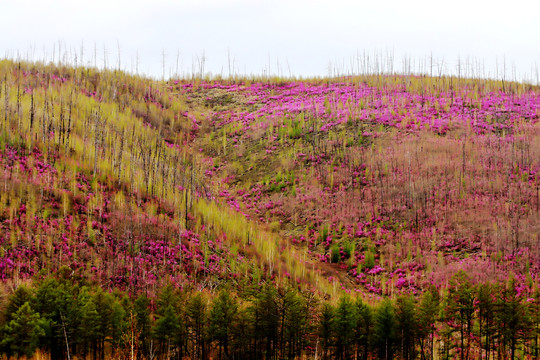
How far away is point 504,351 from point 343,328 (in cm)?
620

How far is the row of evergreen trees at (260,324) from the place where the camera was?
570 inches

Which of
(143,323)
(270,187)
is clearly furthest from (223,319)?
(270,187)

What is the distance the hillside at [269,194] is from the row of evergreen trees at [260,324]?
405mm

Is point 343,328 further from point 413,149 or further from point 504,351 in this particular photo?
point 413,149

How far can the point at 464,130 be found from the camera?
37.9 m

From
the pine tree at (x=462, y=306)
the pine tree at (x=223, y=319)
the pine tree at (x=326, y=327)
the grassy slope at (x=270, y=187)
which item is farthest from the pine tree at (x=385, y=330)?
the grassy slope at (x=270, y=187)

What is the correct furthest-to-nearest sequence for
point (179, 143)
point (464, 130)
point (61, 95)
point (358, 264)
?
point (179, 143) → point (464, 130) → point (61, 95) → point (358, 264)

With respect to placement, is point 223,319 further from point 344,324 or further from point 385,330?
point 385,330

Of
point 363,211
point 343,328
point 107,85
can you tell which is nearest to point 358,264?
point 363,211

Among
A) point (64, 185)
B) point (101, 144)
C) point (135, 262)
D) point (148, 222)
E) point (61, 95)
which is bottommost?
point (135, 262)

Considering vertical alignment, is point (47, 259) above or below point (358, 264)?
above

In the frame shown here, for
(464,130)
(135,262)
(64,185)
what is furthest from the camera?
(464,130)

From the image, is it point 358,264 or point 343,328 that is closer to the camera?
point 343,328

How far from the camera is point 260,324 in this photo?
1645 cm
